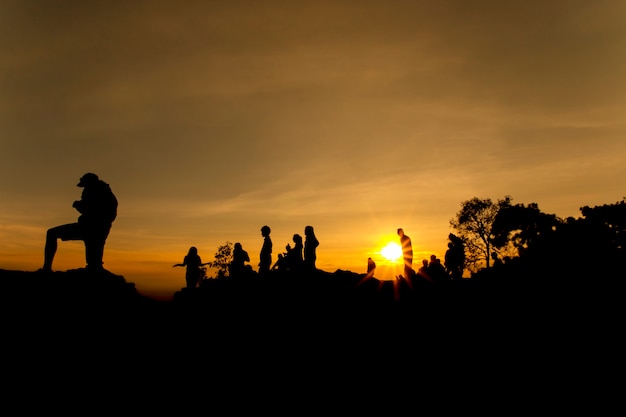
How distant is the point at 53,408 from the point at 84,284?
366cm

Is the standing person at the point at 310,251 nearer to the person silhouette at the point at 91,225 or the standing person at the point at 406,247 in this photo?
the standing person at the point at 406,247

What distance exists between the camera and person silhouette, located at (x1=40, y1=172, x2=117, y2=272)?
8.91 m

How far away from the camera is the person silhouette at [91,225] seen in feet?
29.2

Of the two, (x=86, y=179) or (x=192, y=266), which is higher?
(x=86, y=179)

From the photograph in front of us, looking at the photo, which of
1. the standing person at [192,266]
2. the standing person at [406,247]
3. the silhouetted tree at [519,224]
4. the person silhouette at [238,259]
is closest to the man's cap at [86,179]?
the standing person at [192,266]

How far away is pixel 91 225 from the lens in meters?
9.09

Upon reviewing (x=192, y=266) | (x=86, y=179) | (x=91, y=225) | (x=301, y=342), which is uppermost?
(x=86, y=179)

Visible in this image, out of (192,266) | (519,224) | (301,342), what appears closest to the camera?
(301,342)

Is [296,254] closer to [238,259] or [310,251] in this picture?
[310,251]

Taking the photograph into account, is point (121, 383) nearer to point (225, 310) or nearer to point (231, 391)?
point (231, 391)

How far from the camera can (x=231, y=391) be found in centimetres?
693

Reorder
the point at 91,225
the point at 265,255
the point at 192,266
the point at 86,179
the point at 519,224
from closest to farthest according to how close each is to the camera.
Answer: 1. the point at 91,225
2. the point at 86,179
3. the point at 192,266
4. the point at 265,255
5. the point at 519,224

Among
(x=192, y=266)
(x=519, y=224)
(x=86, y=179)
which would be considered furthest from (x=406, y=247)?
(x=519, y=224)

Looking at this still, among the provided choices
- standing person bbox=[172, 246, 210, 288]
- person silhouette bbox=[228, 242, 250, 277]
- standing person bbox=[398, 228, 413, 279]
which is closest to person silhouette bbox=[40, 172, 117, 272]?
standing person bbox=[172, 246, 210, 288]
